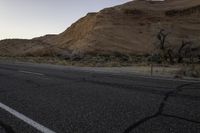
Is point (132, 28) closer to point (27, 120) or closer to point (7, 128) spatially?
point (27, 120)

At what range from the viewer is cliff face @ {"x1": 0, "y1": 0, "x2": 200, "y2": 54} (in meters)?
63.2

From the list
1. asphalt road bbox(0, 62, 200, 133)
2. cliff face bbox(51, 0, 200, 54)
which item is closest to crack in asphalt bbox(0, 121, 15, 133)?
asphalt road bbox(0, 62, 200, 133)

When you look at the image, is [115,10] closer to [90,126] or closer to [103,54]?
[103,54]

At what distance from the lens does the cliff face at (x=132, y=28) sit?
63219mm

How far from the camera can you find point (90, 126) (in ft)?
18.9

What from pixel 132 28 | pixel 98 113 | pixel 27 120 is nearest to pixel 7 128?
pixel 27 120

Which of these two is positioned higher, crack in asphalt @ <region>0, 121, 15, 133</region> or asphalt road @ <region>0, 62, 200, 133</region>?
crack in asphalt @ <region>0, 121, 15, 133</region>

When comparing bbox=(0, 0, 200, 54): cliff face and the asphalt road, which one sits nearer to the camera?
the asphalt road

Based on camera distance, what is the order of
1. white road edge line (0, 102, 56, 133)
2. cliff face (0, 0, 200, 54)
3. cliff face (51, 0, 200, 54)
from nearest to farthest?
1. white road edge line (0, 102, 56, 133)
2. cliff face (0, 0, 200, 54)
3. cliff face (51, 0, 200, 54)

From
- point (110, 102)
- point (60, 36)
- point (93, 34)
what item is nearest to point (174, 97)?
point (110, 102)

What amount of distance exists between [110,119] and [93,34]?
6162 cm

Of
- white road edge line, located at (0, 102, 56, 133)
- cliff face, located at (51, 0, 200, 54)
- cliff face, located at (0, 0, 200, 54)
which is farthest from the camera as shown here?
cliff face, located at (51, 0, 200, 54)

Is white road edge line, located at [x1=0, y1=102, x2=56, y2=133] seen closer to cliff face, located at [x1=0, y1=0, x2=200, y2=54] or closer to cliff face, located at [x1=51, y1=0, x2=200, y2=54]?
cliff face, located at [x1=0, y1=0, x2=200, y2=54]

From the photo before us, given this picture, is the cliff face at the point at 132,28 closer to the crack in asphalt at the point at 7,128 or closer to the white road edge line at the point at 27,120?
the white road edge line at the point at 27,120
